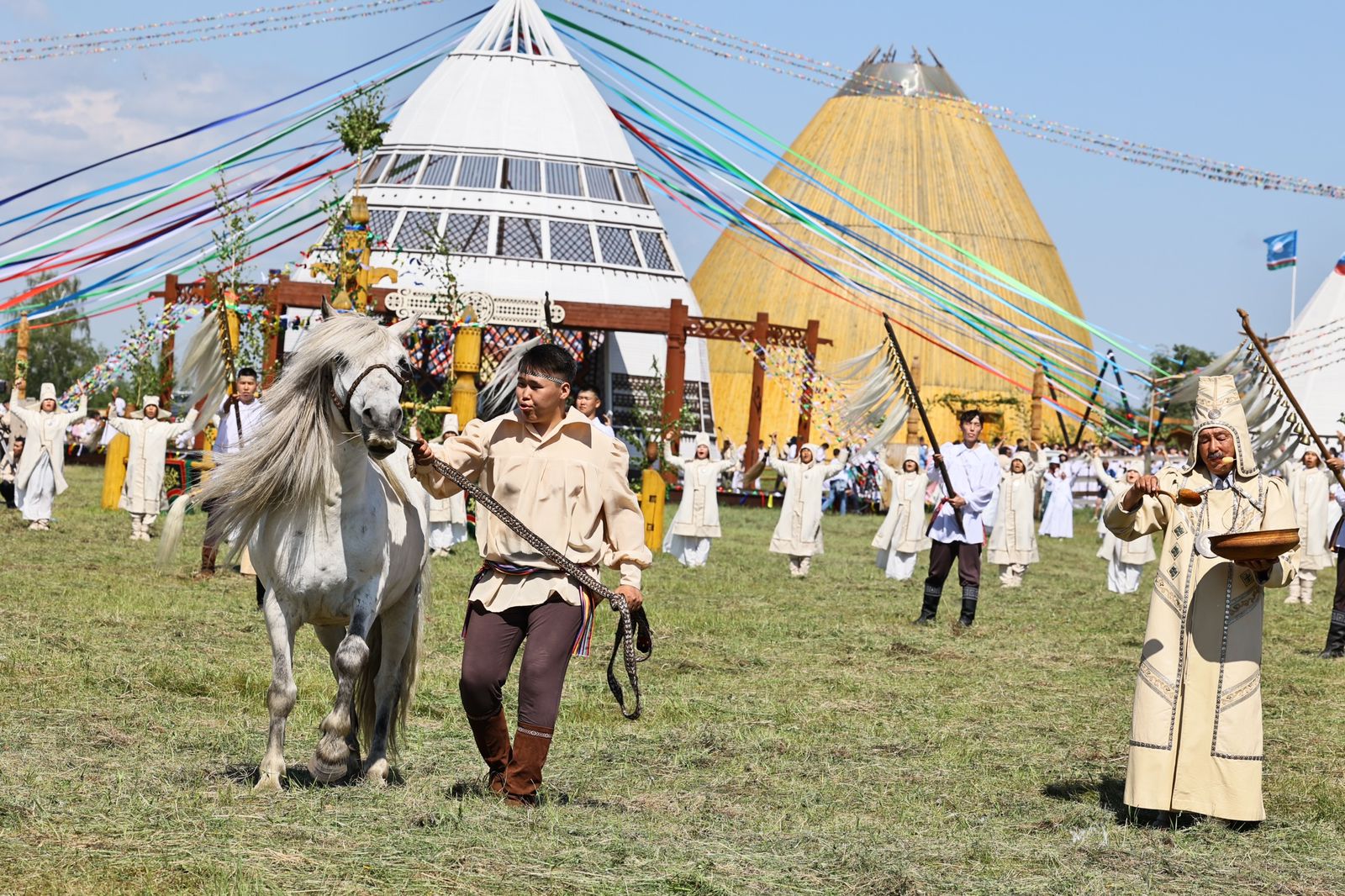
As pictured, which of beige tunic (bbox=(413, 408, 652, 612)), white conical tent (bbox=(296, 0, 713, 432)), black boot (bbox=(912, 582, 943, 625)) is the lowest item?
black boot (bbox=(912, 582, 943, 625))

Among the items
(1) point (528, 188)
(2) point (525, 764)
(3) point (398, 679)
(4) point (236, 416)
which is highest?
(1) point (528, 188)

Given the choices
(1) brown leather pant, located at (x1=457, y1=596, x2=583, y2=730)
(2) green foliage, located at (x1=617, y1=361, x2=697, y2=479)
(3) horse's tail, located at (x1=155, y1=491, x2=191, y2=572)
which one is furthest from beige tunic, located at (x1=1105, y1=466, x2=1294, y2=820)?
(2) green foliage, located at (x1=617, y1=361, x2=697, y2=479)

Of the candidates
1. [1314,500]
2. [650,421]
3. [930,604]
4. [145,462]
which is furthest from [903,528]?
[650,421]

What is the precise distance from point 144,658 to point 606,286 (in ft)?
84.3

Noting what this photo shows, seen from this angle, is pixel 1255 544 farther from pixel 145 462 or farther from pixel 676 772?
pixel 145 462

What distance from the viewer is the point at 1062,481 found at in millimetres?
29703

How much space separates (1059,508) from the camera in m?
30.0

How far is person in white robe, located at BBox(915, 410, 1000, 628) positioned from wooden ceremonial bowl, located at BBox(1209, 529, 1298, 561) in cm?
666

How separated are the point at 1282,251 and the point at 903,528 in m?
22.8

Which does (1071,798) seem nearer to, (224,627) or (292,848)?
(292,848)

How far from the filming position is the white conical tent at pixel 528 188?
114ft

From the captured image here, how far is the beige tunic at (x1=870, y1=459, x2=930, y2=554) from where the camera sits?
18531mm

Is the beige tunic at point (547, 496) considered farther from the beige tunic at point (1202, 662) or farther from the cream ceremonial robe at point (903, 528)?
the cream ceremonial robe at point (903, 528)

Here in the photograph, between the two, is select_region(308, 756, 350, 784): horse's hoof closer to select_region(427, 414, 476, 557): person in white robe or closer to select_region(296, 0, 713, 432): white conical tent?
select_region(427, 414, 476, 557): person in white robe
